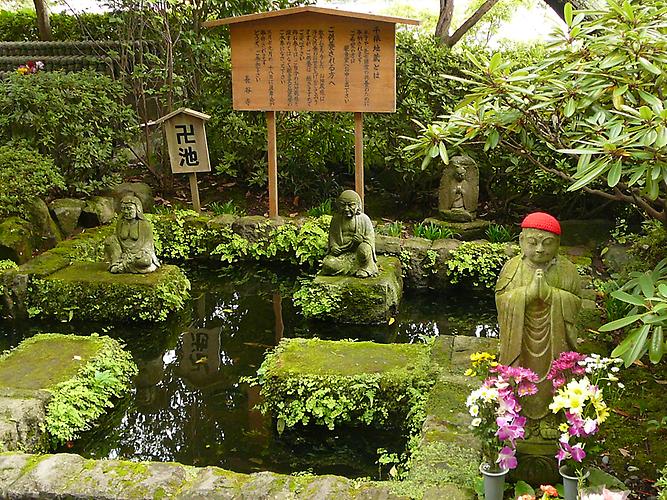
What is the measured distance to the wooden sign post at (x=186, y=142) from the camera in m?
11.0

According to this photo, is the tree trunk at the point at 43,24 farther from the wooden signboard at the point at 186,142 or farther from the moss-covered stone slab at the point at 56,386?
the moss-covered stone slab at the point at 56,386

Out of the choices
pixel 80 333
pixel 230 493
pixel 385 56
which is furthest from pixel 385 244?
pixel 230 493

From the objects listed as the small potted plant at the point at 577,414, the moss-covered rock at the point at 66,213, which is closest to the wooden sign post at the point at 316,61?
the moss-covered rock at the point at 66,213

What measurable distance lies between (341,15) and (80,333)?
17.5 ft

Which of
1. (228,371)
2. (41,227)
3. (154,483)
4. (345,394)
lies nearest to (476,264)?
(228,371)

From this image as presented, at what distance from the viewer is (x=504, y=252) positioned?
9.25 metres

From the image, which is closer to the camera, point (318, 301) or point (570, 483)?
point (570, 483)

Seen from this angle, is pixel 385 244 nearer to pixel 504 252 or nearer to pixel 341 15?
pixel 504 252

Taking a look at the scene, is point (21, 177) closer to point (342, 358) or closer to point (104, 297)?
point (104, 297)

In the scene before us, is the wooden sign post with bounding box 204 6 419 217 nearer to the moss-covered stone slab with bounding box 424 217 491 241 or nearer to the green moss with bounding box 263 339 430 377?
the moss-covered stone slab with bounding box 424 217 491 241

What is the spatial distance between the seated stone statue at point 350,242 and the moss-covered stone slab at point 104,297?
6.30 ft

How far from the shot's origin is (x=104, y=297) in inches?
318

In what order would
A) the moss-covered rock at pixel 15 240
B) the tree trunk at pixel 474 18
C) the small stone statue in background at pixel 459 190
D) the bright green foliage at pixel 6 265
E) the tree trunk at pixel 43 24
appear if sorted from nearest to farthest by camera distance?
the bright green foliage at pixel 6 265, the moss-covered rock at pixel 15 240, the small stone statue in background at pixel 459 190, the tree trunk at pixel 474 18, the tree trunk at pixel 43 24

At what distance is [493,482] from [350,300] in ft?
14.0
